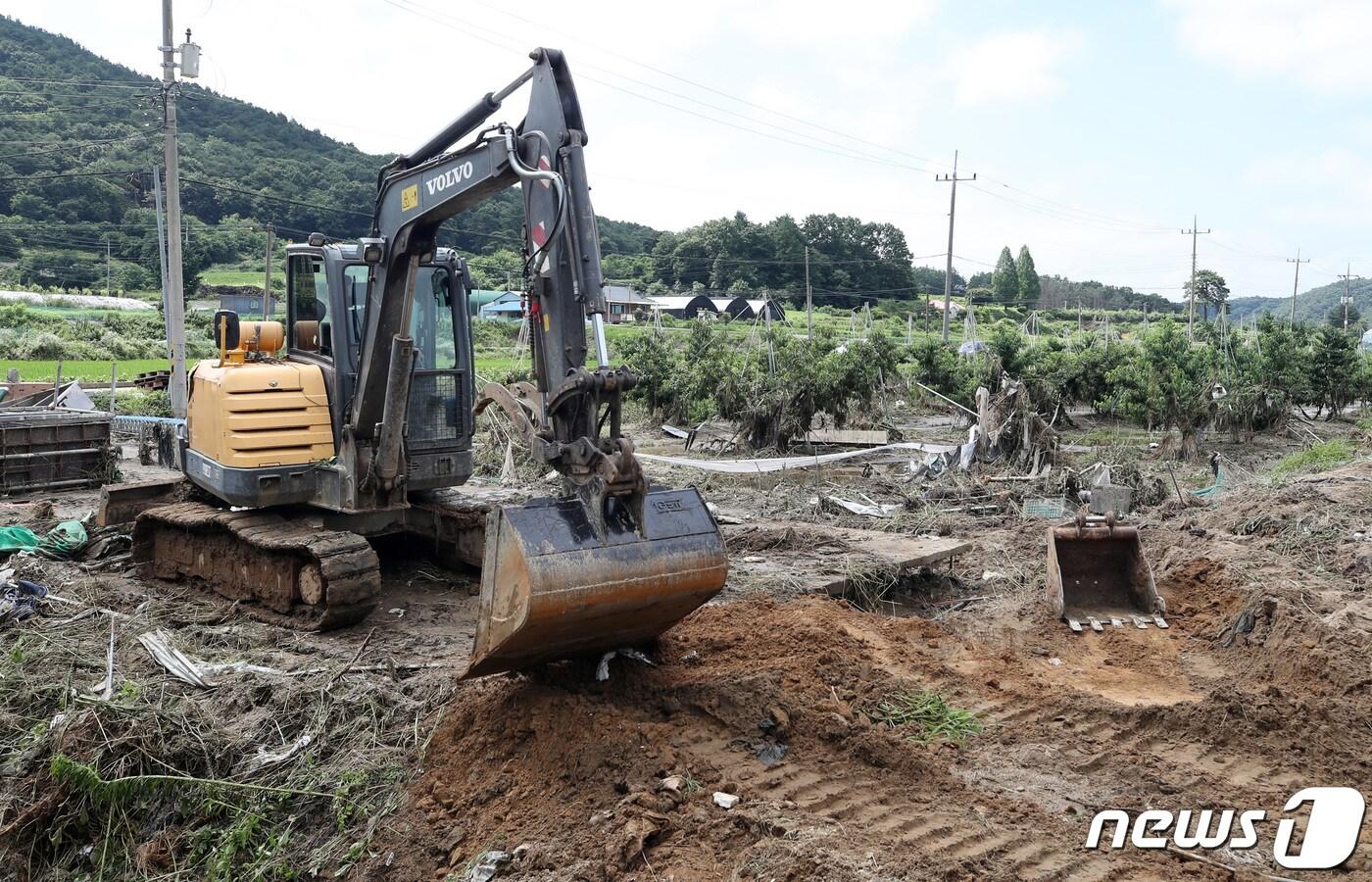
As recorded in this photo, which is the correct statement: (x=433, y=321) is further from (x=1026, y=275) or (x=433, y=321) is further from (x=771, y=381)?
(x=1026, y=275)

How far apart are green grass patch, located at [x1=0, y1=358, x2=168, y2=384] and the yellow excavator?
22.6 metres

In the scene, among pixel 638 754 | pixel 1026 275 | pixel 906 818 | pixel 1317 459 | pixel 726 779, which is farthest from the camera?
pixel 1026 275

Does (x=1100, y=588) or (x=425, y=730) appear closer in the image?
(x=425, y=730)

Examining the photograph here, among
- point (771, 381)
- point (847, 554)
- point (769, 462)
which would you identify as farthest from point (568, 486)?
point (771, 381)

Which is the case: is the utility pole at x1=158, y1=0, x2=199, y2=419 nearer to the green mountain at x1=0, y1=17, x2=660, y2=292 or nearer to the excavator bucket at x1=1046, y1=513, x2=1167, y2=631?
the excavator bucket at x1=1046, y1=513, x2=1167, y2=631

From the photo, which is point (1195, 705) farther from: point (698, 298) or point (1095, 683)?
point (698, 298)

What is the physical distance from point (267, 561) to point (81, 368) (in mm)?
28148

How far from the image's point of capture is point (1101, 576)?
812 cm

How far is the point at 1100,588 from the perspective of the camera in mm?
8062

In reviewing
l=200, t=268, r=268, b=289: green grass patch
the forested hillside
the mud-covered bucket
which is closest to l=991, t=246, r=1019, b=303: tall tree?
the forested hillside

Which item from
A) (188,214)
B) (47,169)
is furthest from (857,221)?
(47,169)

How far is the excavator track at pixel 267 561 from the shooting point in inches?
285

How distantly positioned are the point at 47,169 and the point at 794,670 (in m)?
66.9

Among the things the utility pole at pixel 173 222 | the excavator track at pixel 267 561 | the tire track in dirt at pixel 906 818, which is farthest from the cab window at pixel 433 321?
the utility pole at pixel 173 222
